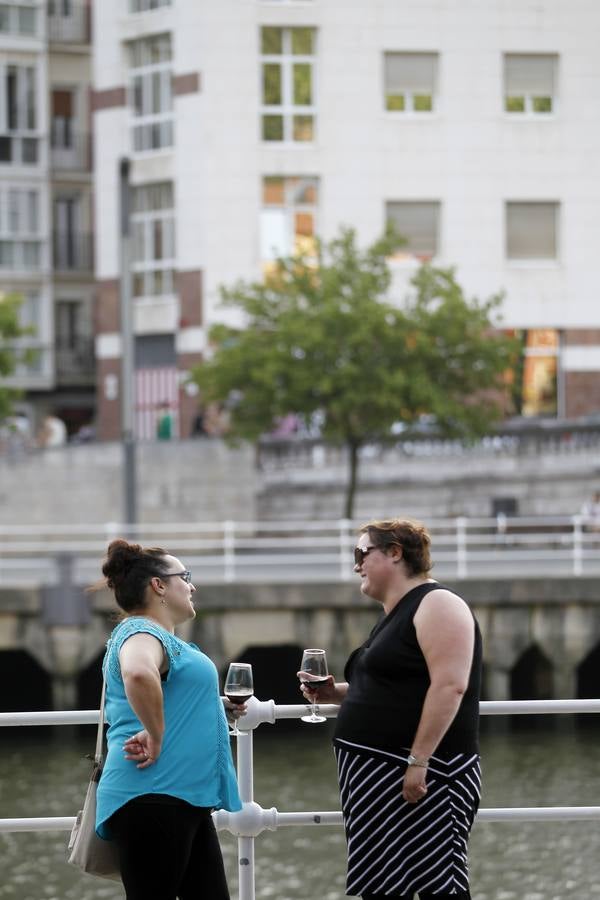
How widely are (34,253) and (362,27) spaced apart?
13.0m

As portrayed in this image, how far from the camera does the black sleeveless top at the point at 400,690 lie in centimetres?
608

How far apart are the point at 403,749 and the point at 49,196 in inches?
1800

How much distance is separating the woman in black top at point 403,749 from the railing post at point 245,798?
56 centimetres

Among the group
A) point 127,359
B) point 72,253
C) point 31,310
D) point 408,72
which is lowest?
point 127,359

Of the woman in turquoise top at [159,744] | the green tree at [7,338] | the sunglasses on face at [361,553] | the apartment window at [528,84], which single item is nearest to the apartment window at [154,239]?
the green tree at [7,338]

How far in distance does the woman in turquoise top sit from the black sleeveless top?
21.0 inches

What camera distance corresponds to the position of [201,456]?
36.0 metres

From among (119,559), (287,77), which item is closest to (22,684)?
(287,77)

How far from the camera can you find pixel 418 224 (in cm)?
4231

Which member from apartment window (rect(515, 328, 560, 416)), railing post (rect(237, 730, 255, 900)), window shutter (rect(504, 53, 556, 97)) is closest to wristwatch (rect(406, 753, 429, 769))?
railing post (rect(237, 730, 255, 900))

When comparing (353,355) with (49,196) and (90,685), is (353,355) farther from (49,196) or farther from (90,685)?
(49,196)

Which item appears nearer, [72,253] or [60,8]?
[60,8]

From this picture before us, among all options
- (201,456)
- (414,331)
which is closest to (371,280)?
(414,331)

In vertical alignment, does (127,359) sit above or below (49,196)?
below
